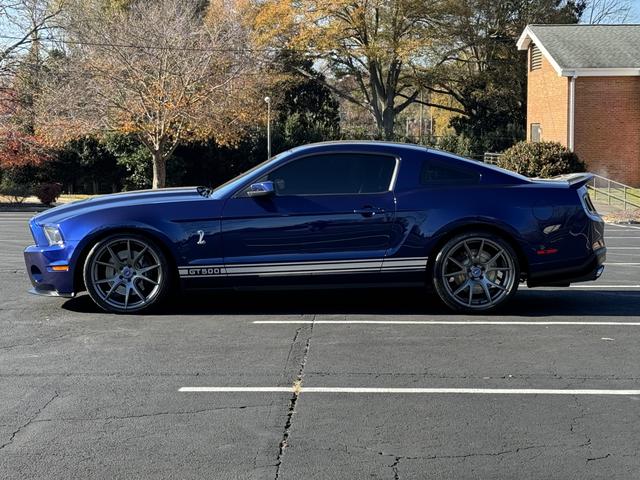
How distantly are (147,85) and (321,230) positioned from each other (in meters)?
24.0

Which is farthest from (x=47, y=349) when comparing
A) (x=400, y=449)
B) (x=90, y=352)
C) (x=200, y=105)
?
(x=200, y=105)

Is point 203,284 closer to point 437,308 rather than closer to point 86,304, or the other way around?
point 86,304

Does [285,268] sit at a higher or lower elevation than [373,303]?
higher

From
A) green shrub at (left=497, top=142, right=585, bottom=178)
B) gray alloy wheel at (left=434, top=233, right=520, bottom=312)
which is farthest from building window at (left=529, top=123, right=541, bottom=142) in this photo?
gray alloy wheel at (left=434, top=233, right=520, bottom=312)

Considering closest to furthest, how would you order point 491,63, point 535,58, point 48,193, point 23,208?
point 23,208
point 48,193
point 535,58
point 491,63

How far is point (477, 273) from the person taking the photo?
24.8ft

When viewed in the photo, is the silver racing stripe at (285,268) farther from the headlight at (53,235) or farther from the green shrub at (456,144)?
the green shrub at (456,144)

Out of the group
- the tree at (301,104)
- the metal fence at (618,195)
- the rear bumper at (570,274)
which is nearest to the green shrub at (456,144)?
the tree at (301,104)

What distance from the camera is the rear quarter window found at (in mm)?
7616

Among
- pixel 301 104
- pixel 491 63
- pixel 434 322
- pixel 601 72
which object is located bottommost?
pixel 434 322

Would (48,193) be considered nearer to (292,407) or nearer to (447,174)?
(447,174)

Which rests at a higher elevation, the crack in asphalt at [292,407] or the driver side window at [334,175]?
the driver side window at [334,175]

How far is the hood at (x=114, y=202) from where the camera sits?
298 inches

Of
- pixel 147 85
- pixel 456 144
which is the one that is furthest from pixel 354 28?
pixel 147 85
